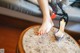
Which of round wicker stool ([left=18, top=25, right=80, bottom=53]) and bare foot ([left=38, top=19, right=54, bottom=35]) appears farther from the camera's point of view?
bare foot ([left=38, top=19, right=54, bottom=35])

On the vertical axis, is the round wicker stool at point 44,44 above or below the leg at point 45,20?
below

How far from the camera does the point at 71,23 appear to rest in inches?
59.7

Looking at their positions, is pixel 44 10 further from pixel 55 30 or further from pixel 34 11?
pixel 55 30

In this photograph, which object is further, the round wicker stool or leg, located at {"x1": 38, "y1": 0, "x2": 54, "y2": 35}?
leg, located at {"x1": 38, "y1": 0, "x2": 54, "y2": 35}

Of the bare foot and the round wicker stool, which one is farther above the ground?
the bare foot

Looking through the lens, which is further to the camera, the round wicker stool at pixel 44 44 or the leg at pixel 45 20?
the leg at pixel 45 20

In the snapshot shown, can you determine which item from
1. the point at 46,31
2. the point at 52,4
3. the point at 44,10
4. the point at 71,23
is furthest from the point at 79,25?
the point at 46,31

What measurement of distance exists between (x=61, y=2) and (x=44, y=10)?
1.14ft

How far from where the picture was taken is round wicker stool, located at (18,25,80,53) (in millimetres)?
873

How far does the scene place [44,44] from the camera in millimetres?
926

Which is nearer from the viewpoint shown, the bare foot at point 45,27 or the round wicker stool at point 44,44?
the round wicker stool at point 44,44

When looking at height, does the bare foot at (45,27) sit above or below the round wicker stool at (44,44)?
above

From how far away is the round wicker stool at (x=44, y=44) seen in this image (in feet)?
2.86

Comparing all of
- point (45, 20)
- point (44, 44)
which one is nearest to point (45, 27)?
point (45, 20)
